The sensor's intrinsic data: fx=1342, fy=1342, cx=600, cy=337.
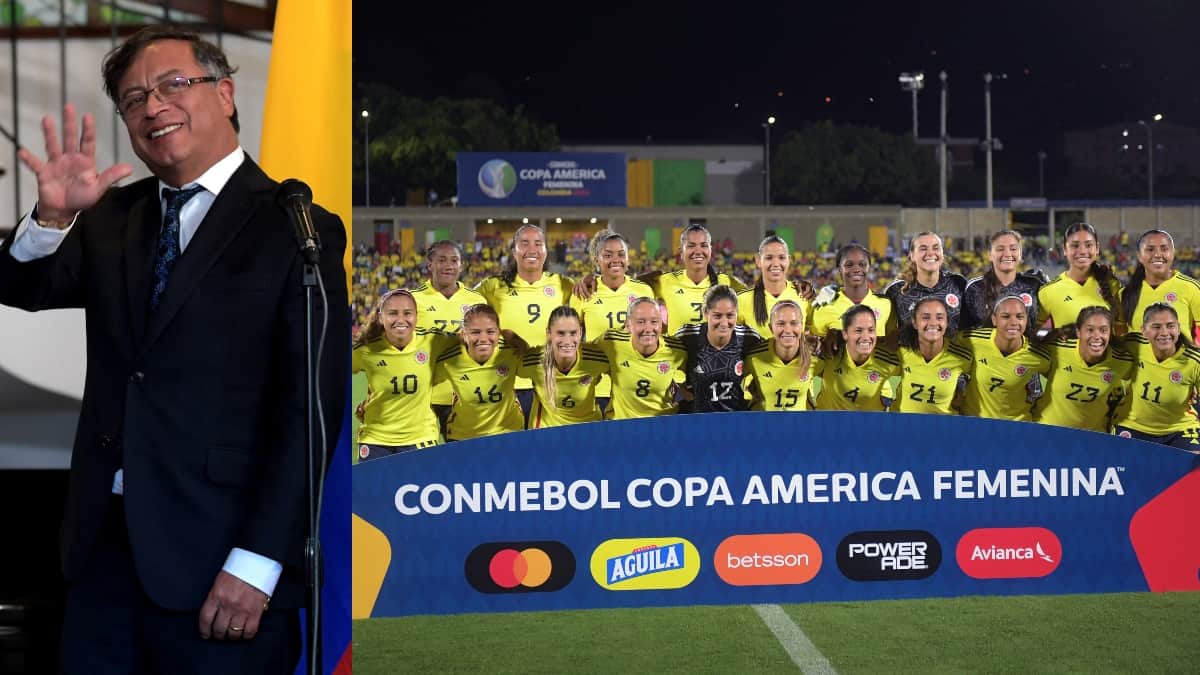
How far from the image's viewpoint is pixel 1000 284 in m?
4.54

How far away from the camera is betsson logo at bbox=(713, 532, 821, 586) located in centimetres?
446

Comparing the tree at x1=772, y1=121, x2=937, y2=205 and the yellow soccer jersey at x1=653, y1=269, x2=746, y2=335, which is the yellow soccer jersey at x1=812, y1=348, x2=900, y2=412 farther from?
the tree at x1=772, y1=121, x2=937, y2=205

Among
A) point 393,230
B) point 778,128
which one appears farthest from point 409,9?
point 778,128

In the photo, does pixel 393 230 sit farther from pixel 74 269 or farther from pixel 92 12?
pixel 74 269

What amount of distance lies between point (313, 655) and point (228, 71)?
2.81ft

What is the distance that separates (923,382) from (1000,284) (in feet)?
1.38

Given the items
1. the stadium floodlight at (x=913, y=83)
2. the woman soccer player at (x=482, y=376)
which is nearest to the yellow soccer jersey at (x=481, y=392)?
the woman soccer player at (x=482, y=376)

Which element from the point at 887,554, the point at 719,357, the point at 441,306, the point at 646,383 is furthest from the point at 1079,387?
the point at 441,306

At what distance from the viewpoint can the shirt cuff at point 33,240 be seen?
6.13 feet

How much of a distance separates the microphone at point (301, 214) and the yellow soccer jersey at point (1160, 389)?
139 inches

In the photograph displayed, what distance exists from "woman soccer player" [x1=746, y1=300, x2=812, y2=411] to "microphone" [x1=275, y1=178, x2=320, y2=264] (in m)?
2.78

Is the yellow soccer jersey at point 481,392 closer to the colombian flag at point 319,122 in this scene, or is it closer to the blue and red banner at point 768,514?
the blue and red banner at point 768,514

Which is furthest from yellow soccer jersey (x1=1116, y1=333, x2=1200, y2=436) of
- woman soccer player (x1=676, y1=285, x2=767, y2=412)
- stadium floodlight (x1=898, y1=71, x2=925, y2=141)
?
woman soccer player (x1=676, y1=285, x2=767, y2=412)

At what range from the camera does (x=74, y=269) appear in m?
1.95
